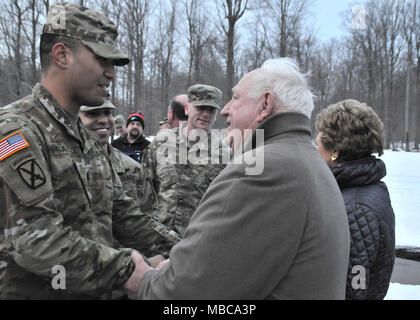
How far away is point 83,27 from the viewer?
1.69 m

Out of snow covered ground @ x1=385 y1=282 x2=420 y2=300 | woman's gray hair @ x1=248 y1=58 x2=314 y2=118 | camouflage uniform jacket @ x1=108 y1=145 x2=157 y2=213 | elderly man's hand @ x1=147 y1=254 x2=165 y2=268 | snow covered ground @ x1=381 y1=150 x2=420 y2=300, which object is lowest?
snow covered ground @ x1=385 y1=282 x2=420 y2=300

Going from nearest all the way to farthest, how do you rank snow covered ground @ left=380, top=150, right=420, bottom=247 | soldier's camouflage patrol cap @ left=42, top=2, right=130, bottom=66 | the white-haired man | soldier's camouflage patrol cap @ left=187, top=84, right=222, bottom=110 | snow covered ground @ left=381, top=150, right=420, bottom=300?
the white-haired man → soldier's camouflage patrol cap @ left=42, top=2, right=130, bottom=66 → soldier's camouflage patrol cap @ left=187, top=84, right=222, bottom=110 → snow covered ground @ left=381, top=150, right=420, bottom=300 → snow covered ground @ left=380, top=150, right=420, bottom=247

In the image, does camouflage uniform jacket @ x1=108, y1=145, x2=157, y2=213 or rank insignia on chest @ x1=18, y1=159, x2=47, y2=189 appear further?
camouflage uniform jacket @ x1=108, y1=145, x2=157, y2=213

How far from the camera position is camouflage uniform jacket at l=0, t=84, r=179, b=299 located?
137 cm

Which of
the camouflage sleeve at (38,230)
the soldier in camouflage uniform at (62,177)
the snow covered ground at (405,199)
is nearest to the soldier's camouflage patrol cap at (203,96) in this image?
the soldier in camouflage uniform at (62,177)

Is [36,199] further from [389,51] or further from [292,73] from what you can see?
[389,51]

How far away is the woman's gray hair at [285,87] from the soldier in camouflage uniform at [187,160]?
211 cm

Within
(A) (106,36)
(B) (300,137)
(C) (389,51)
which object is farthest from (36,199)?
(C) (389,51)

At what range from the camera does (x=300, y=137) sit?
58.9 inches

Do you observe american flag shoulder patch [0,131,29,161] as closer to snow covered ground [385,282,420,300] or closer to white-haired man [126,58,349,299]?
white-haired man [126,58,349,299]

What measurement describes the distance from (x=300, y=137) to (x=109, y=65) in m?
1.07

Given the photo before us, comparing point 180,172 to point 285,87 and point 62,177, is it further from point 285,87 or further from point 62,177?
point 285,87

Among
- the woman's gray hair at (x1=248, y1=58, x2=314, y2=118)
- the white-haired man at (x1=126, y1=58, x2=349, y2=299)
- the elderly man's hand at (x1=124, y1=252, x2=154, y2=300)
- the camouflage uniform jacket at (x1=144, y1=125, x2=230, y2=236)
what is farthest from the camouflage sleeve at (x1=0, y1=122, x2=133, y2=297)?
the camouflage uniform jacket at (x1=144, y1=125, x2=230, y2=236)

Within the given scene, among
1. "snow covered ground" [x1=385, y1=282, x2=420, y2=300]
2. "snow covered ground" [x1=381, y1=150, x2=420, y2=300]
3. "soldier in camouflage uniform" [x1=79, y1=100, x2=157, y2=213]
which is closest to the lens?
"soldier in camouflage uniform" [x1=79, y1=100, x2=157, y2=213]
